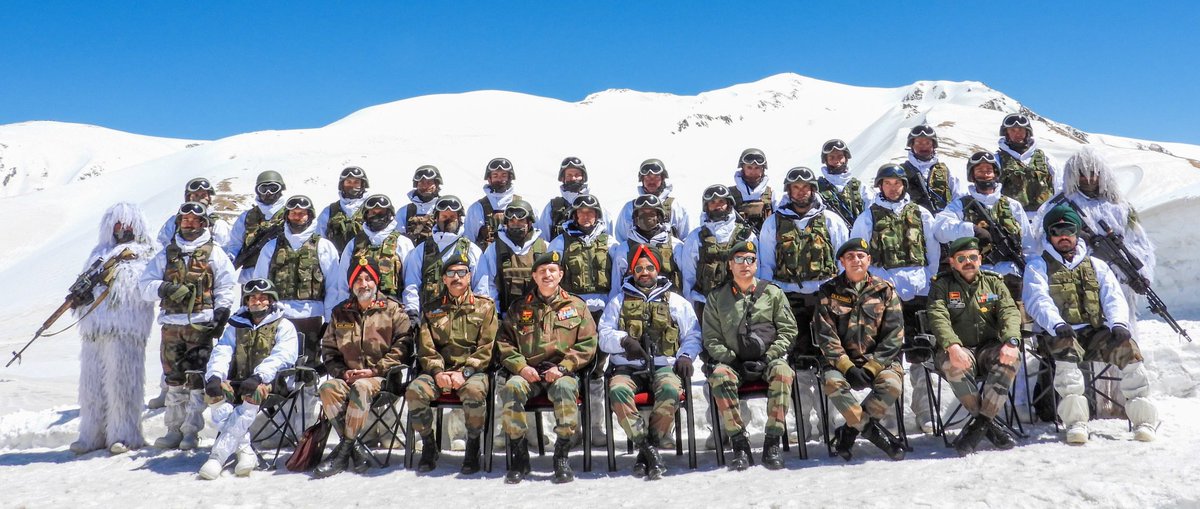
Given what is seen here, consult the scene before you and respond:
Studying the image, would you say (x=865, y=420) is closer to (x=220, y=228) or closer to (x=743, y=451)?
(x=743, y=451)

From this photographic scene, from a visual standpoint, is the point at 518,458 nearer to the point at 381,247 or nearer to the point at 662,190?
the point at 381,247

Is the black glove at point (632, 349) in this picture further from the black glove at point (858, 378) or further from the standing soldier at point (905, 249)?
the standing soldier at point (905, 249)

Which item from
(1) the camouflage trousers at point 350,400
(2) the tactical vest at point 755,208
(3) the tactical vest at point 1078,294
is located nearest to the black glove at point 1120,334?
(3) the tactical vest at point 1078,294

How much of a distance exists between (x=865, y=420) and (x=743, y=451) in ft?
2.59

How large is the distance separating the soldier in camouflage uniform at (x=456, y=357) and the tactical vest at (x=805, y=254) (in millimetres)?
2147

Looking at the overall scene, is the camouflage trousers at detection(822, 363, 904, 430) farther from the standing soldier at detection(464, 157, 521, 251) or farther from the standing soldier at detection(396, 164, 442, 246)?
the standing soldier at detection(396, 164, 442, 246)

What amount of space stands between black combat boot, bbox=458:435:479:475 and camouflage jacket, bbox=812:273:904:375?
2.35 m

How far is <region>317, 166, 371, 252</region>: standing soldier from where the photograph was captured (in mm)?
6426

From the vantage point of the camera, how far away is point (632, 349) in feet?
16.3

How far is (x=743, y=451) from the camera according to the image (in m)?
4.83

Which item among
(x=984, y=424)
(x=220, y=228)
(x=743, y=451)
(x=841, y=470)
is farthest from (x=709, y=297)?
(x=220, y=228)

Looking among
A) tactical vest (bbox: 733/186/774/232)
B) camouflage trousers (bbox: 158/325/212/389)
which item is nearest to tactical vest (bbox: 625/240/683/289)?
tactical vest (bbox: 733/186/774/232)

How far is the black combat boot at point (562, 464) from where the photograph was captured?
4.69 m

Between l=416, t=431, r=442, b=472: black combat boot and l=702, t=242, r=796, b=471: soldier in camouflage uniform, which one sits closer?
l=702, t=242, r=796, b=471: soldier in camouflage uniform
